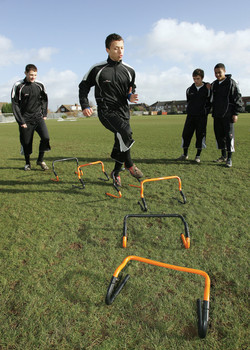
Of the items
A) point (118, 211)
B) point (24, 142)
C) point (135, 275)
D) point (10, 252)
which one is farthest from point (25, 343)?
point (24, 142)

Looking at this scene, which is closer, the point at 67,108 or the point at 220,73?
the point at 220,73

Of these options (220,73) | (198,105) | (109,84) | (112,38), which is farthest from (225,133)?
(112,38)

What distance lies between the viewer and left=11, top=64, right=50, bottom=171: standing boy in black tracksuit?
5929mm

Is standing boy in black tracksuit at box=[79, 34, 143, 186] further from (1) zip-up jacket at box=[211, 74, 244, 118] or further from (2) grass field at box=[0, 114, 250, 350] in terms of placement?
(1) zip-up jacket at box=[211, 74, 244, 118]

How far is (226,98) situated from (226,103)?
0.41ft

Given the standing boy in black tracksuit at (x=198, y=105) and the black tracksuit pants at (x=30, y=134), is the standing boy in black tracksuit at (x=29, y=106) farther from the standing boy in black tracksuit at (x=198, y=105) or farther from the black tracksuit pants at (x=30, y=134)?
the standing boy in black tracksuit at (x=198, y=105)

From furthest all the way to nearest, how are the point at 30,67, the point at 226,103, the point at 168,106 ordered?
the point at 168,106 → the point at 226,103 → the point at 30,67

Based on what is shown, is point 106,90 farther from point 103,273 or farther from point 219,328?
point 219,328

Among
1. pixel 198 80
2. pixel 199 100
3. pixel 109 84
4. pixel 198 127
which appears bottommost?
pixel 198 127

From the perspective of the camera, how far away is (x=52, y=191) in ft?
15.7

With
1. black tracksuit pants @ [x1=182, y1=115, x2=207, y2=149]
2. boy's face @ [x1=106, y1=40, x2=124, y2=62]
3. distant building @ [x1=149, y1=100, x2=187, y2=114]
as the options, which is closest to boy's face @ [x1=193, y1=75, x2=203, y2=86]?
black tracksuit pants @ [x1=182, y1=115, x2=207, y2=149]

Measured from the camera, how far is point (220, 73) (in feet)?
19.9

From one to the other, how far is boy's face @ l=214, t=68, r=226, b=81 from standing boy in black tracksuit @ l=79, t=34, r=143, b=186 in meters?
2.68

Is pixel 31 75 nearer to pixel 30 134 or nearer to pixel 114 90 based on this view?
pixel 30 134
